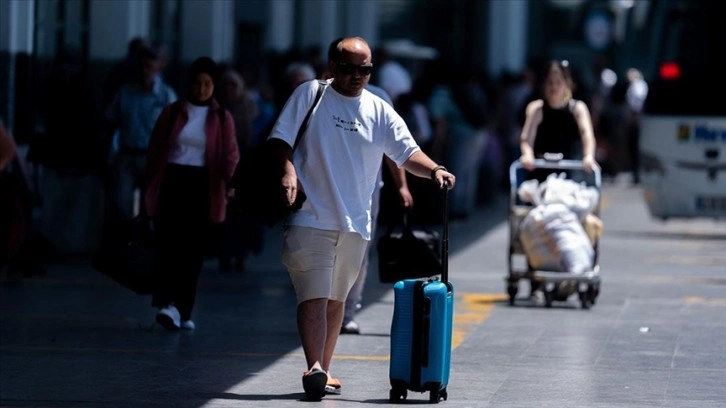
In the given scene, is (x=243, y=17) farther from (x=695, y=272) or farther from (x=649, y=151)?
(x=695, y=272)

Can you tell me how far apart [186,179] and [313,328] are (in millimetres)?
3140

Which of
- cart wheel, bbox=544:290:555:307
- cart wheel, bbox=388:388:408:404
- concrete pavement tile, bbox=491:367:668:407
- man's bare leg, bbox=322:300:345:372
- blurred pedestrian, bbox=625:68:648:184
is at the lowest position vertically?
blurred pedestrian, bbox=625:68:648:184

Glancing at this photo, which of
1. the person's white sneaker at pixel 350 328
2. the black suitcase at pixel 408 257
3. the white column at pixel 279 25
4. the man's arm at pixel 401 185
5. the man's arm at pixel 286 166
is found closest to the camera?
the man's arm at pixel 286 166

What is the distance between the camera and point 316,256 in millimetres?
9227

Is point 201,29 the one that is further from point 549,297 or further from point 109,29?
point 549,297

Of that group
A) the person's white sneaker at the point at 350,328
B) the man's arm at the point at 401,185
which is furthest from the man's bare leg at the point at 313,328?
the person's white sneaker at the point at 350,328

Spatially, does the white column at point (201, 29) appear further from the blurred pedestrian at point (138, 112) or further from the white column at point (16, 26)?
the blurred pedestrian at point (138, 112)

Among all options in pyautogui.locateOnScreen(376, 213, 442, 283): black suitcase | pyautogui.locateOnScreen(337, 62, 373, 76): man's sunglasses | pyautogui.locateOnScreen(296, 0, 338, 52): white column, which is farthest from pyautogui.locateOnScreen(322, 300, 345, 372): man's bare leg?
pyautogui.locateOnScreen(296, 0, 338, 52): white column

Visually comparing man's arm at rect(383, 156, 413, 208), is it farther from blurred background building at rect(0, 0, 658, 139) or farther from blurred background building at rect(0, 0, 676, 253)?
blurred background building at rect(0, 0, 658, 139)

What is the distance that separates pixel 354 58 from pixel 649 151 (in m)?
12.3

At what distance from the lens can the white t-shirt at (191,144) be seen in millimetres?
12125

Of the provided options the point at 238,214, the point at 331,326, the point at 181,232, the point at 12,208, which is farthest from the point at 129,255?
the point at 238,214

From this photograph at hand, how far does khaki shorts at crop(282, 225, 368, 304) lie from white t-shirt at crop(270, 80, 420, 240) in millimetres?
50

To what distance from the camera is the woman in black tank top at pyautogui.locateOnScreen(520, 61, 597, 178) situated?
552 inches
